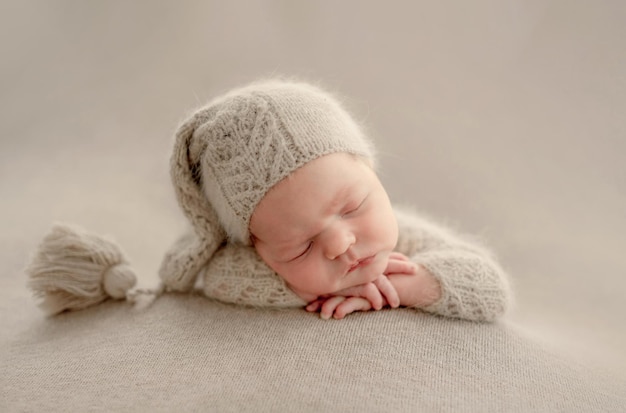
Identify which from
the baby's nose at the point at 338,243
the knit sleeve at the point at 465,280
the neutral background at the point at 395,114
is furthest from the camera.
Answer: the neutral background at the point at 395,114

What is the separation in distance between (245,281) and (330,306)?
0.22 metres

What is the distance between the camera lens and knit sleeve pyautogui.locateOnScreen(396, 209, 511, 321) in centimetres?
152

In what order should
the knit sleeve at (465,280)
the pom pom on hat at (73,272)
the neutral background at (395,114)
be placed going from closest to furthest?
the knit sleeve at (465,280), the pom pom on hat at (73,272), the neutral background at (395,114)

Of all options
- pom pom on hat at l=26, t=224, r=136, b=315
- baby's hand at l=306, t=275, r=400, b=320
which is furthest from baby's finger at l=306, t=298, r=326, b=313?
pom pom on hat at l=26, t=224, r=136, b=315

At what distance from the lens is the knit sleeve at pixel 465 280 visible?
1516 mm

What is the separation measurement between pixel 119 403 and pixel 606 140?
1.55 m

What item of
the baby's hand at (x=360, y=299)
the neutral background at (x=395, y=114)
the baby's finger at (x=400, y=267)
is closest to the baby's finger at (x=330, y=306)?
Result: the baby's hand at (x=360, y=299)

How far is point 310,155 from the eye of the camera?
1.42 m

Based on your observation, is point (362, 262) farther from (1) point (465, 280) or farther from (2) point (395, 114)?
(2) point (395, 114)

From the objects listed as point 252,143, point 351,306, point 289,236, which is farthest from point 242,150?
point 351,306

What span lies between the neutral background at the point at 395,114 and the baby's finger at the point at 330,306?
54 cm

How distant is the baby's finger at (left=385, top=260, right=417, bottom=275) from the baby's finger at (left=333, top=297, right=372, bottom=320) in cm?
10

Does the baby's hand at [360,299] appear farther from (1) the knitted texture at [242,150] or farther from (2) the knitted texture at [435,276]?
(1) the knitted texture at [242,150]

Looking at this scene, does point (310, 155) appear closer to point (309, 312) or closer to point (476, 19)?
point (309, 312)
